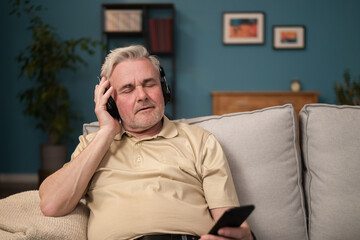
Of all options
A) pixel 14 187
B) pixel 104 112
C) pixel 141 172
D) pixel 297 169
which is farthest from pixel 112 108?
pixel 14 187

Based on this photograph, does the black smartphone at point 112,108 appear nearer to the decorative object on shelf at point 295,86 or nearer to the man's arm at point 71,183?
the man's arm at point 71,183

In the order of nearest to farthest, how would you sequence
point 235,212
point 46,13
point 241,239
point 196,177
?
point 235,212 → point 241,239 → point 196,177 → point 46,13

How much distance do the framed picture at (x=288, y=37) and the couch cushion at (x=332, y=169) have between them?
2.92 metres

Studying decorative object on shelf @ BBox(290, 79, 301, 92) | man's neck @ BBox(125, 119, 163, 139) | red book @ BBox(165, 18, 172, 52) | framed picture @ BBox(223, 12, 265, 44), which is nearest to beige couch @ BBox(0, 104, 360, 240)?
man's neck @ BBox(125, 119, 163, 139)

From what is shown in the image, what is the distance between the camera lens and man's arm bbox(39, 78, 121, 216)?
120 cm

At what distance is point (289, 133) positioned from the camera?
1495mm

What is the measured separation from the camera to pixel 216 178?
1.30 meters

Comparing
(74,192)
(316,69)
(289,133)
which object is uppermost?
(316,69)

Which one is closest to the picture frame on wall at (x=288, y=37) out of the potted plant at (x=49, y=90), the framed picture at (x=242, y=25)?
the framed picture at (x=242, y=25)

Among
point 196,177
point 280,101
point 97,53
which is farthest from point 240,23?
point 196,177

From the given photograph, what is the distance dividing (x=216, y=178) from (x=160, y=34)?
3.00 metres

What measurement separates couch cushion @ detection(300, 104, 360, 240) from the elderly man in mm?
395

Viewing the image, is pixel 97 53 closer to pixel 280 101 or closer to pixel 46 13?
pixel 46 13

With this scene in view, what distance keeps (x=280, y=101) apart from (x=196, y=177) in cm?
275
